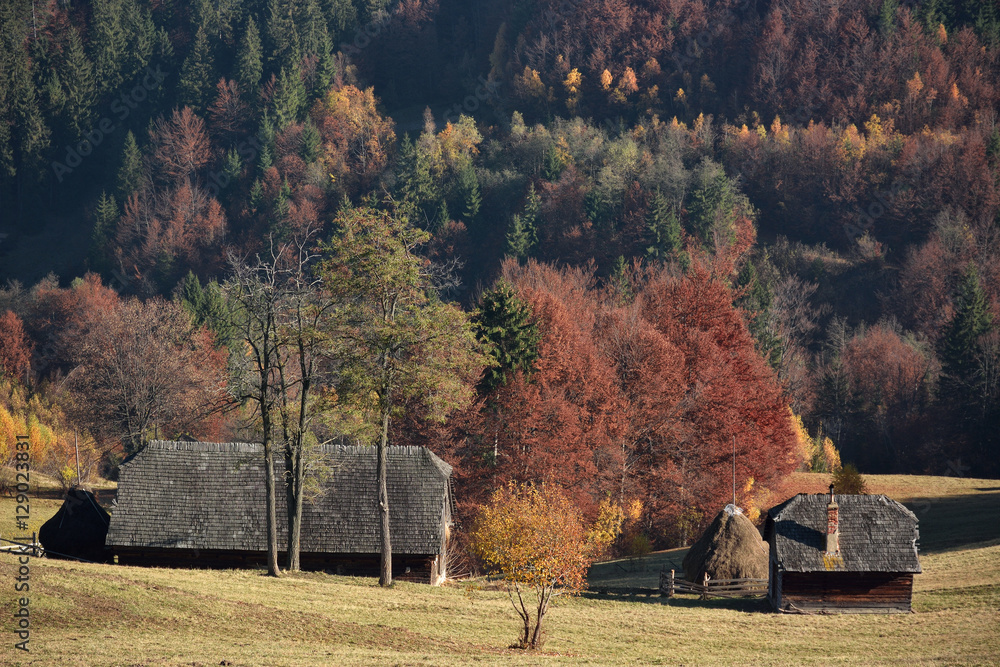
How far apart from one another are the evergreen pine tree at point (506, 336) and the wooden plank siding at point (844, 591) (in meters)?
24.9

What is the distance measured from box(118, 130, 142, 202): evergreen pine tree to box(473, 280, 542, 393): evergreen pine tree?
13148 centimetres

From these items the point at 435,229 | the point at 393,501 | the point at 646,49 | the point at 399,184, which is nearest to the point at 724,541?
the point at 393,501

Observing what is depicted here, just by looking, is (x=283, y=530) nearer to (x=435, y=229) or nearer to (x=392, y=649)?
(x=392, y=649)

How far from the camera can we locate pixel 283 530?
4378 centimetres

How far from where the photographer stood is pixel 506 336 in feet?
205

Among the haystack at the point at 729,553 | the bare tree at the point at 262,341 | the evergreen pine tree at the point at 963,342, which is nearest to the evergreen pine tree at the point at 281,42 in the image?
the evergreen pine tree at the point at 963,342

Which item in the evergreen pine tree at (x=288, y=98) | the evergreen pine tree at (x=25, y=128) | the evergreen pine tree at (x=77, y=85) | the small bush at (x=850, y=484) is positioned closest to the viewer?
the small bush at (x=850, y=484)

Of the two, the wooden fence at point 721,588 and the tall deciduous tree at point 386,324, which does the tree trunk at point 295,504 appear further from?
the wooden fence at point 721,588

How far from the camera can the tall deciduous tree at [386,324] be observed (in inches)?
1518

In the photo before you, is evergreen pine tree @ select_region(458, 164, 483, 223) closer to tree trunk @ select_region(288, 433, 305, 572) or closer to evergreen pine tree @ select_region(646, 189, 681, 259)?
evergreen pine tree @ select_region(646, 189, 681, 259)

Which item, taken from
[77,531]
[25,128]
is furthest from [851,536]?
[25,128]

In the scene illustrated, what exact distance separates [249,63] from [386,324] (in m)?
163

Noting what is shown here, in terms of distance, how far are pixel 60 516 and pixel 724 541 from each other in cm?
2910

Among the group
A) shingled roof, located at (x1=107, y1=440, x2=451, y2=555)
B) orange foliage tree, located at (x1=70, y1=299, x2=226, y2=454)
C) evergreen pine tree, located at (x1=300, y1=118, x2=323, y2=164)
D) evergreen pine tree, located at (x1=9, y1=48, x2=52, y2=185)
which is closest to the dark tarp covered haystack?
shingled roof, located at (x1=107, y1=440, x2=451, y2=555)
